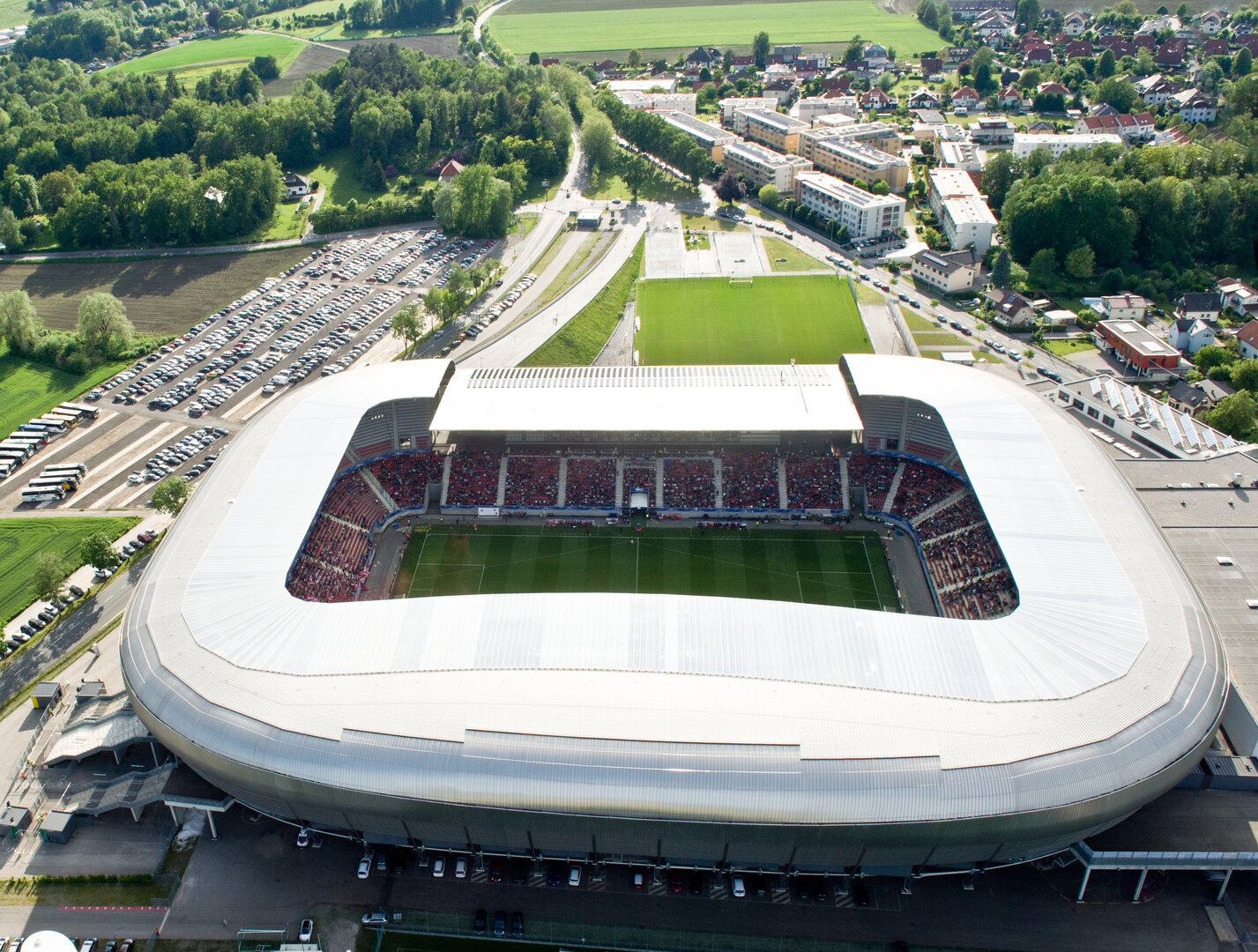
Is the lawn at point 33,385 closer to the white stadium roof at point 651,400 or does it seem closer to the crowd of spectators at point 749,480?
the white stadium roof at point 651,400

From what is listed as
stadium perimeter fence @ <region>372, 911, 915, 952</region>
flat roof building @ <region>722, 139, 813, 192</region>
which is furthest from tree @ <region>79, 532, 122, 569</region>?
flat roof building @ <region>722, 139, 813, 192</region>

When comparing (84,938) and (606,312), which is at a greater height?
(606,312)

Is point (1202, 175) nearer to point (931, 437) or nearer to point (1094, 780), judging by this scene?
point (931, 437)

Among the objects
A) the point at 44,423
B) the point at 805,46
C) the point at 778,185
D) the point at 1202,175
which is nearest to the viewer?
the point at 44,423

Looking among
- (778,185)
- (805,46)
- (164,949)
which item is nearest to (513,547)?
(164,949)

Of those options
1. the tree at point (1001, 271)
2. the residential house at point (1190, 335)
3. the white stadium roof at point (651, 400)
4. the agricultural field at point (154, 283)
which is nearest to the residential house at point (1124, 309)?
the residential house at point (1190, 335)

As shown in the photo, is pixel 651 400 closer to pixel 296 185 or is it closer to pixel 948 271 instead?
pixel 948 271

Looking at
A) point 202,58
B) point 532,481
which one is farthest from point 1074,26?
point 202,58
